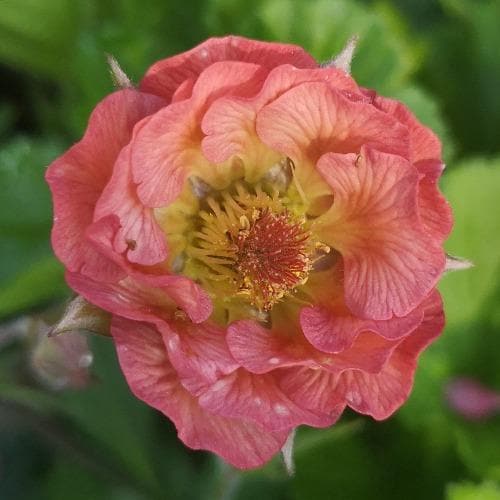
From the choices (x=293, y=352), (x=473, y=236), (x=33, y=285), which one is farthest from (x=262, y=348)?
(x=473, y=236)

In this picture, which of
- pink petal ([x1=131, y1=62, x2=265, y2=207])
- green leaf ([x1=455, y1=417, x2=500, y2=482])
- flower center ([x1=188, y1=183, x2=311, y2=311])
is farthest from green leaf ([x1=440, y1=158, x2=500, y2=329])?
pink petal ([x1=131, y1=62, x2=265, y2=207])

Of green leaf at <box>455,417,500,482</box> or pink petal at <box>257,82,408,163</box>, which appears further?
green leaf at <box>455,417,500,482</box>

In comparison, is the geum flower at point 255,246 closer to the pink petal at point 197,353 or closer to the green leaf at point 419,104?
the pink petal at point 197,353

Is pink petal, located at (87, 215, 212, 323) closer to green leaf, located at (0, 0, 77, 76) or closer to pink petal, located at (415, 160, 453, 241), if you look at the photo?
pink petal, located at (415, 160, 453, 241)

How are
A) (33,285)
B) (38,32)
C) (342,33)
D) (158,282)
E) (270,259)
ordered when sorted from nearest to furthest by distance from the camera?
(158,282) → (270,259) → (33,285) → (342,33) → (38,32)

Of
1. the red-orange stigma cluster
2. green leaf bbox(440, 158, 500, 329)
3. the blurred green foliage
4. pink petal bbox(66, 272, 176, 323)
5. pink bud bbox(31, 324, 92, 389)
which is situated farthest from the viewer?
green leaf bbox(440, 158, 500, 329)

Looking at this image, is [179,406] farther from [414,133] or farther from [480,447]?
[480,447]
